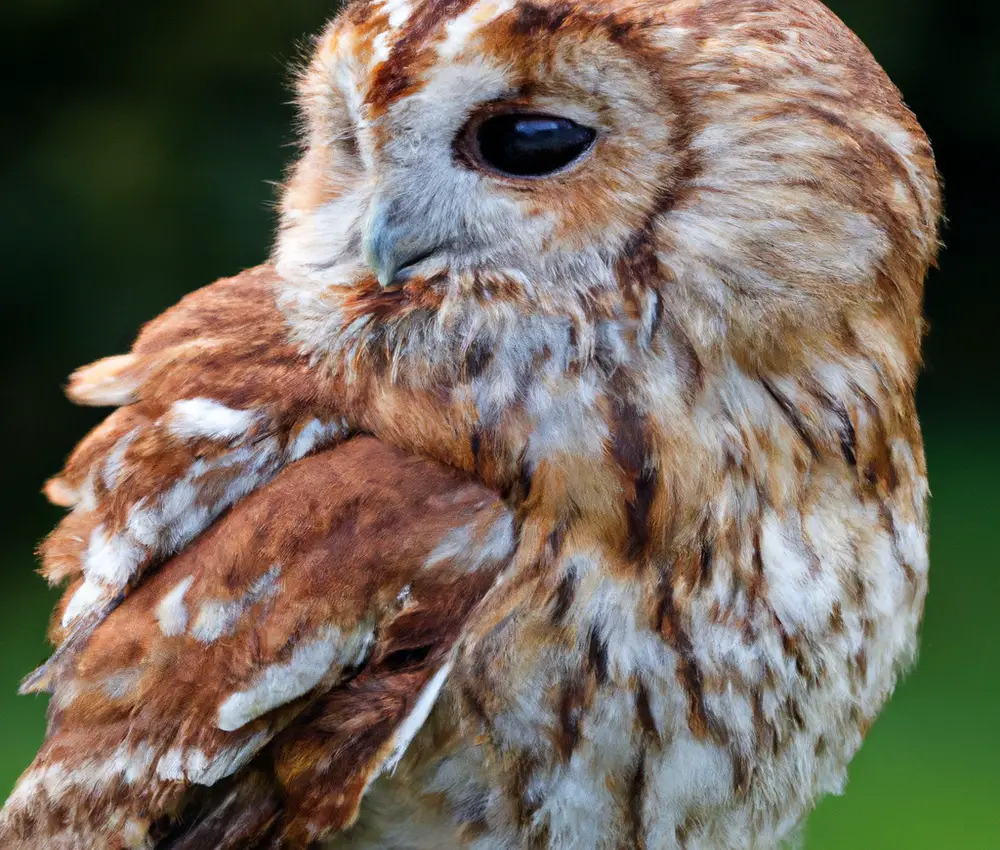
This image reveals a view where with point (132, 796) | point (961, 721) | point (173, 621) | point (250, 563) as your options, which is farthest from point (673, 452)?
point (961, 721)

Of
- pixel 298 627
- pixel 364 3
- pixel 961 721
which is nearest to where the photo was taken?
pixel 298 627

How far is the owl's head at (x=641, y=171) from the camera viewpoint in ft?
3.67

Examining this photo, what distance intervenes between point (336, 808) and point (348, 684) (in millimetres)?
119

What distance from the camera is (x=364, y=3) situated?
1.27 meters

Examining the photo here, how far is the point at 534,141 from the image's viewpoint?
1136 millimetres

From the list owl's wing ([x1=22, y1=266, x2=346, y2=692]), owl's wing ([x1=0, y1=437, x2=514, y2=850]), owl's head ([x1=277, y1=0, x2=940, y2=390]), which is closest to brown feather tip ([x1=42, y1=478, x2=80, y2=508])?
owl's wing ([x1=22, y1=266, x2=346, y2=692])

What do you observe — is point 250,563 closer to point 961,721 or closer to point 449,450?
point 449,450

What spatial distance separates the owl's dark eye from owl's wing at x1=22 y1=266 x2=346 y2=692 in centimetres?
31

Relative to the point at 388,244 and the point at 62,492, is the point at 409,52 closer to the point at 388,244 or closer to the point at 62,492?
the point at 388,244

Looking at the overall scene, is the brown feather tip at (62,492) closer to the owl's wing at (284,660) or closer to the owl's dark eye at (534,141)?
the owl's wing at (284,660)

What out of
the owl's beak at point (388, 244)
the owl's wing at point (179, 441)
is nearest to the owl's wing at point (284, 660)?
the owl's wing at point (179, 441)

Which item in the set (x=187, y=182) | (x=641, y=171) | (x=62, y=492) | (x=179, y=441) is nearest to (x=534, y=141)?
(x=641, y=171)

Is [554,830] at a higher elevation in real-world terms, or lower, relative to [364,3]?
lower

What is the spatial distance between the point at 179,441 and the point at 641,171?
22.1 inches
